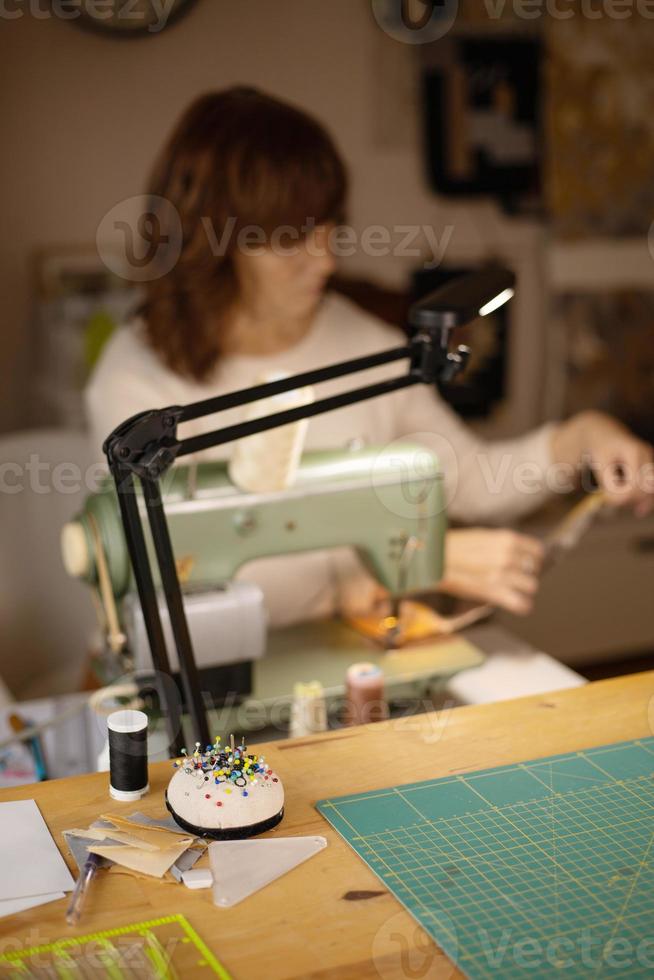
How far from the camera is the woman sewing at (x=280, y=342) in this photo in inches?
76.7

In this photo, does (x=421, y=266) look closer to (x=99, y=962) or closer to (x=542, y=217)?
(x=542, y=217)

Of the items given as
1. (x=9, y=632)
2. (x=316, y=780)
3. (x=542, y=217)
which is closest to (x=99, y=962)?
(x=316, y=780)

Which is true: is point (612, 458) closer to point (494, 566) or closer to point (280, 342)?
point (494, 566)

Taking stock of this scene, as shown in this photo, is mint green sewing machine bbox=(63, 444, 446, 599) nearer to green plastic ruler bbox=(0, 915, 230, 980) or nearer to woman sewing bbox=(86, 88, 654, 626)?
woman sewing bbox=(86, 88, 654, 626)

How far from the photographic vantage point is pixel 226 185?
2035 mm

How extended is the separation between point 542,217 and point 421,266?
1.52 ft

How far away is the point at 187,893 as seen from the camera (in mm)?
978

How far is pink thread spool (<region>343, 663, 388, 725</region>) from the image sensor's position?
59.4 inches

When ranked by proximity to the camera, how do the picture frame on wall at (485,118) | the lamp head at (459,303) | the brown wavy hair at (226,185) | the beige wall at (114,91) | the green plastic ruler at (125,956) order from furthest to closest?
the picture frame on wall at (485,118)
the beige wall at (114,91)
the brown wavy hair at (226,185)
the lamp head at (459,303)
the green plastic ruler at (125,956)

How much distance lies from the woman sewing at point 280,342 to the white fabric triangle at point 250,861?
0.86 meters

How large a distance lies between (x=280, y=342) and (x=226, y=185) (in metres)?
0.34

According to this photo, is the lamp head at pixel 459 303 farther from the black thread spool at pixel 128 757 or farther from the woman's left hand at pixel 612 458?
the woman's left hand at pixel 612 458

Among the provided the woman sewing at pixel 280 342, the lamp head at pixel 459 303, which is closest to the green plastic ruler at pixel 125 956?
the lamp head at pixel 459 303

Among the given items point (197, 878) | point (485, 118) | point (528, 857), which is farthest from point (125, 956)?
point (485, 118)
